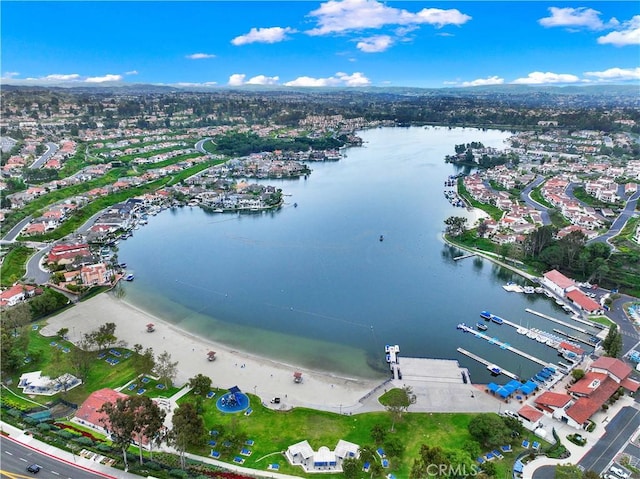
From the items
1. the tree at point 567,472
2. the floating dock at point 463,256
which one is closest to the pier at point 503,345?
the tree at point 567,472

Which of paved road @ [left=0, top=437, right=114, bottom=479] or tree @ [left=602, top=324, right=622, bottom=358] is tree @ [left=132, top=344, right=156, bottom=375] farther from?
tree @ [left=602, top=324, right=622, bottom=358]

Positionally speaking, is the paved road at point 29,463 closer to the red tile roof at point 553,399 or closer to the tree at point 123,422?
the tree at point 123,422

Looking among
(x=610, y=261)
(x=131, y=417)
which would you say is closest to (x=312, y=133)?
(x=610, y=261)

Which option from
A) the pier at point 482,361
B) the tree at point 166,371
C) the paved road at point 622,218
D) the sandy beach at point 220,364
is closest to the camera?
the tree at point 166,371

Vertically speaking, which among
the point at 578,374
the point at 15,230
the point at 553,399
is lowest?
the point at 553,399

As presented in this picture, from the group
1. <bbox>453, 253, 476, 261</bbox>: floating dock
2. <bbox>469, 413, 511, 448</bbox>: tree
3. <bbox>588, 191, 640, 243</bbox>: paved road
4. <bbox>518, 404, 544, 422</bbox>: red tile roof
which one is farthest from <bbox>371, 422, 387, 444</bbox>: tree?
<bbox>588, 191, 640, 243</bbox>: paved road

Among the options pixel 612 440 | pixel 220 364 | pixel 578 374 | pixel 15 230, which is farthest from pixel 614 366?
pixel 15 230

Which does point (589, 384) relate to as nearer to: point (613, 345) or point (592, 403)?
point (592, 403)
